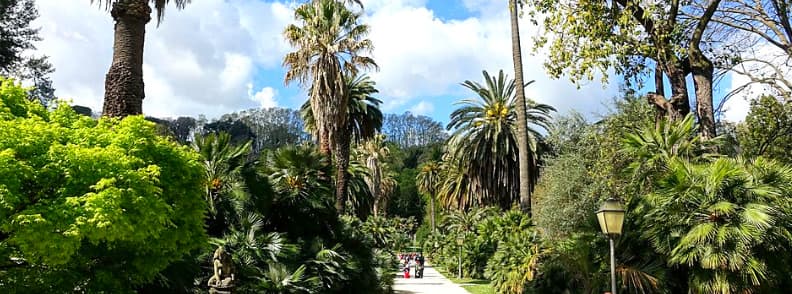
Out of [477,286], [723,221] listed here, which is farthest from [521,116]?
[723,221]

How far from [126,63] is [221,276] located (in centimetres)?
393

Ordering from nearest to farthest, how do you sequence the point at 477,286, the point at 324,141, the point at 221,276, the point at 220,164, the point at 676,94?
the point at 221,276 → the point at 676,94 → the point at 220,164 → the point at 324,141 → the point at 477,286

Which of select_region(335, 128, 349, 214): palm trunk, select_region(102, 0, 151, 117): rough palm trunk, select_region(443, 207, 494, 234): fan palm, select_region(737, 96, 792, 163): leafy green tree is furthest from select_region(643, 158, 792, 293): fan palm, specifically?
select_region(443, 207, 494, 234): fan palm

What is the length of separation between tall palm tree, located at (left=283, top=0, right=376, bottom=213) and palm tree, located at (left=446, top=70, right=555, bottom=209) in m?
10.9

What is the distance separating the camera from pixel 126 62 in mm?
10758

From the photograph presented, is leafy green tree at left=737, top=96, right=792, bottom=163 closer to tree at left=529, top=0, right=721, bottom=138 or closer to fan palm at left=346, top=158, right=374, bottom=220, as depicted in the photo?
tree at left=529, top=0, right=721, bottom=138

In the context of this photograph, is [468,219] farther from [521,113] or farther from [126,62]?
[126,62]

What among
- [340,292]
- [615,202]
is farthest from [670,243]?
[340,292]

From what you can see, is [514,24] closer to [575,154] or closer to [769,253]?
[575,154]

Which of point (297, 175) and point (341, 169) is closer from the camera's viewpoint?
point (297, 175)

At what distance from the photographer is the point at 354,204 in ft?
141

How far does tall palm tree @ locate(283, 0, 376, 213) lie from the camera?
21219mm

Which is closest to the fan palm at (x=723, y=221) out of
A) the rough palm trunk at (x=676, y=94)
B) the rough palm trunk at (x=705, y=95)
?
the rough palm trunk at (x=705, y=95)

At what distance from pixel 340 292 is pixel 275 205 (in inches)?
104
